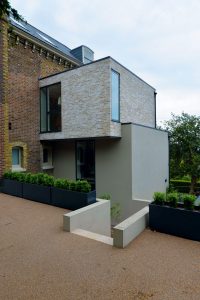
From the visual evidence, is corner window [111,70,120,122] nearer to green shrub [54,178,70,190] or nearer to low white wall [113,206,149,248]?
green shrub [54,178,70,190]

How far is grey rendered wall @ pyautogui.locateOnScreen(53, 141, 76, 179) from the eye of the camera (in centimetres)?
1051

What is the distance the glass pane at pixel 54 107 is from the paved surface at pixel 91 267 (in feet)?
19.3

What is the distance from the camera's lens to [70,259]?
3.73 metres

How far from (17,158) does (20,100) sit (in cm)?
256

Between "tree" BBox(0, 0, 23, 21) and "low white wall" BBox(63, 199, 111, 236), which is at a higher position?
"tree" BBox(0, 0, 23, 21)

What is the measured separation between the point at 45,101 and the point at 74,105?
2121 millimetres

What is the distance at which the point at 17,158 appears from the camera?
9.94 metres

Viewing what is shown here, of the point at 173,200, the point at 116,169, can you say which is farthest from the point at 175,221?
the point at 116,169

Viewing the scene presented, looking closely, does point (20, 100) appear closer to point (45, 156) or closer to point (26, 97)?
point (26, 97)

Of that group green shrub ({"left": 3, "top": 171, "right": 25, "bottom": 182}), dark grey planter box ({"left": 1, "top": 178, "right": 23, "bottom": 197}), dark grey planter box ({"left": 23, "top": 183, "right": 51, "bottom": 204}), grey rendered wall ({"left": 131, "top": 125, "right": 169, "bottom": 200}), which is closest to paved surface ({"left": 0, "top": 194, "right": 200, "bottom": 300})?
dark grey planter box ({"left": 23, "top": 183, "right": 51, "bottom": 204})

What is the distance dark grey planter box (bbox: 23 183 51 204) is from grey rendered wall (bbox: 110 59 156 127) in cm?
413

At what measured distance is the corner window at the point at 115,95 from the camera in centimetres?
852

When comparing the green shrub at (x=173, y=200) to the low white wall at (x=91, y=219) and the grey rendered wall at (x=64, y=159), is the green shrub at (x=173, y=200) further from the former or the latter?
the grey rendered wall at (x=64, y=159)

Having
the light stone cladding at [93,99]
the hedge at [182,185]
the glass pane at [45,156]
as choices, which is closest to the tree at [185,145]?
the hedge at [182,185]
